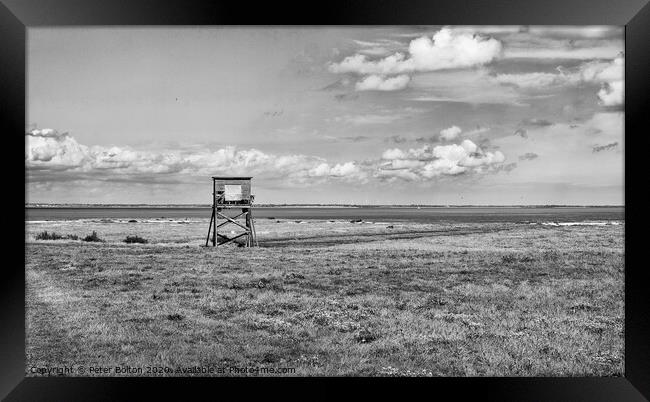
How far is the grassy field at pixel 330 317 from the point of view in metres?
9.84

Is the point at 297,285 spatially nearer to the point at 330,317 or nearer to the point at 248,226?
the point at 330,317

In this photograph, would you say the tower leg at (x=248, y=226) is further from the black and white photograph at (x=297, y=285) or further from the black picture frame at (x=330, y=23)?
the black picture frame at (x=330, y=23)

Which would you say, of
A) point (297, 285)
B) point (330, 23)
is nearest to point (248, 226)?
point (297, 285)

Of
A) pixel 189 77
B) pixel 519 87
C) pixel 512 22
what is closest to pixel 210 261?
pixel 512 22

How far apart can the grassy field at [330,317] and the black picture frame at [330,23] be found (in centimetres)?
189

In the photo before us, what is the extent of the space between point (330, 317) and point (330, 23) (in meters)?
7.57

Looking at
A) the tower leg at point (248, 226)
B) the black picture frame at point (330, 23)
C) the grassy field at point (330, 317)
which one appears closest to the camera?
the black picture frame at point (330, 23)

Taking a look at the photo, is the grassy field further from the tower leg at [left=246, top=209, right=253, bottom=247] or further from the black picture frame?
the tower leg at [left=246, top=209, right=253, bottom=247]

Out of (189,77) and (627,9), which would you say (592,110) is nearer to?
(189,77)

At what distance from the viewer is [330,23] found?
7.14 meters

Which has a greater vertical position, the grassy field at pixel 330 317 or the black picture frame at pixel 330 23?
the black picture frame at pixel 330 23

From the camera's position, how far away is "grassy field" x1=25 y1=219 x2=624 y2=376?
9.84 metres

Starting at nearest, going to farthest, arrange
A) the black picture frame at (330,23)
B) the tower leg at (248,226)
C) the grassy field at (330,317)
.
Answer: the black picture frame at (330,23)
the grassy field at (330,317)
the tower leg at (248,226)

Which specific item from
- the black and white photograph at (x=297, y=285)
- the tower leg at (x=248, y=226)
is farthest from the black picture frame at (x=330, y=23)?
the tower leg at (x=248, y=226)
